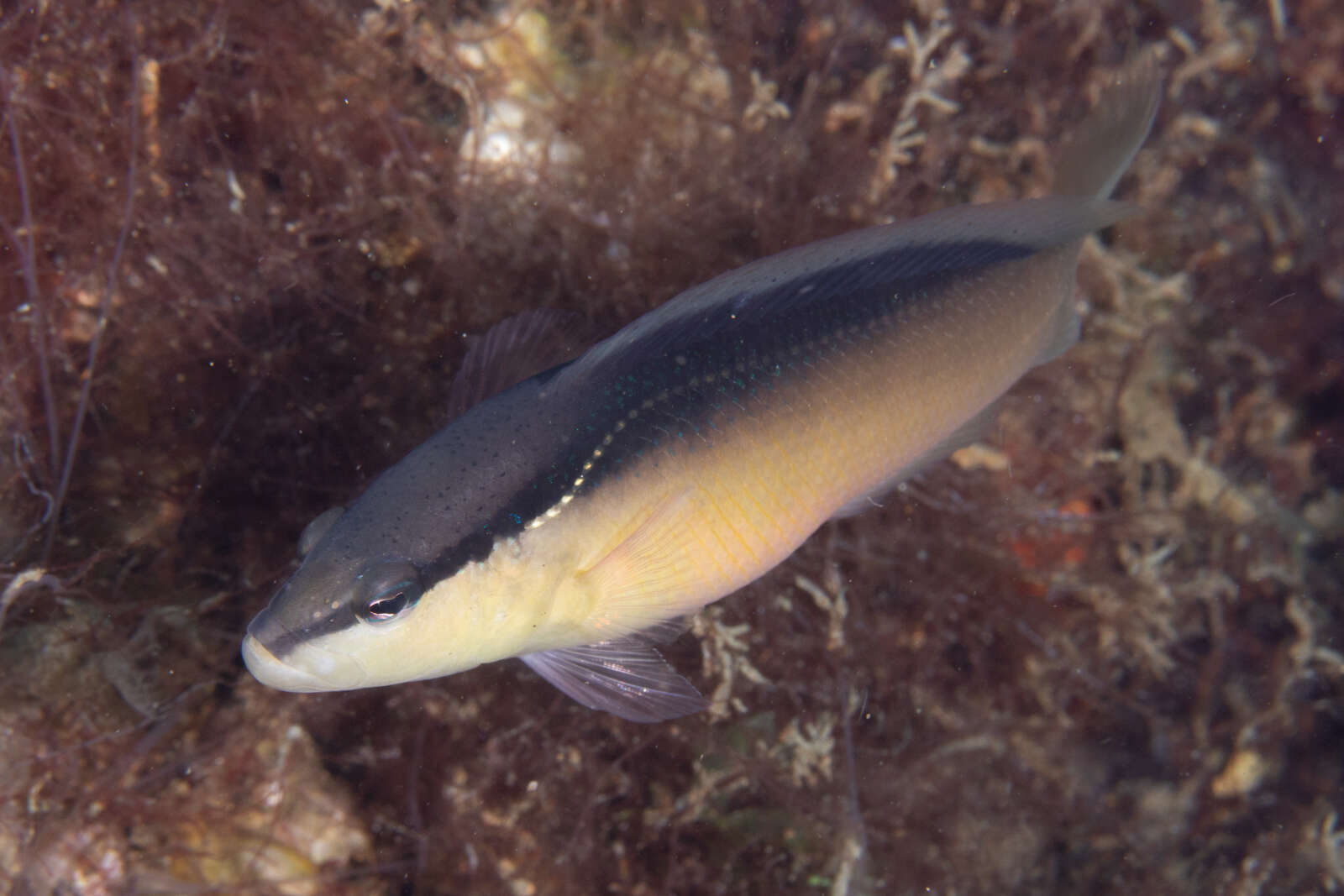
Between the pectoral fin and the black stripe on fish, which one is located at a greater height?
the black stripe on fish

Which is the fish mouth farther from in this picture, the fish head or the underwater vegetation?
the underwater vegetation

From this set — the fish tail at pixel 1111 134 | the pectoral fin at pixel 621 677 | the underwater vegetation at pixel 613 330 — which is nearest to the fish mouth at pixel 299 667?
the pectoral fin at pixel 621 677

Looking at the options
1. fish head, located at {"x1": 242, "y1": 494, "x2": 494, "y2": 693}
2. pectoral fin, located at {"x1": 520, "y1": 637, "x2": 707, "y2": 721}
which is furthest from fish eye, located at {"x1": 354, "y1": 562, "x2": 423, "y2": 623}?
pectoral fin, located at {"x1": 520, "y1": 637, "x2": 707, "y2": 721}

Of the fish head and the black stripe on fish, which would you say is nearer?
the fish head

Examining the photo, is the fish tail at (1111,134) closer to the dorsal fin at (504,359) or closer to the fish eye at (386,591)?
the dorsal fin at (504,359)

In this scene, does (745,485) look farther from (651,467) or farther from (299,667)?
(299,667)

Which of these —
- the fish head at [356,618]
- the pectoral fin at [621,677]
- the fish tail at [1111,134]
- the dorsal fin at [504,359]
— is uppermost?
the fish tail at [1111,134]
